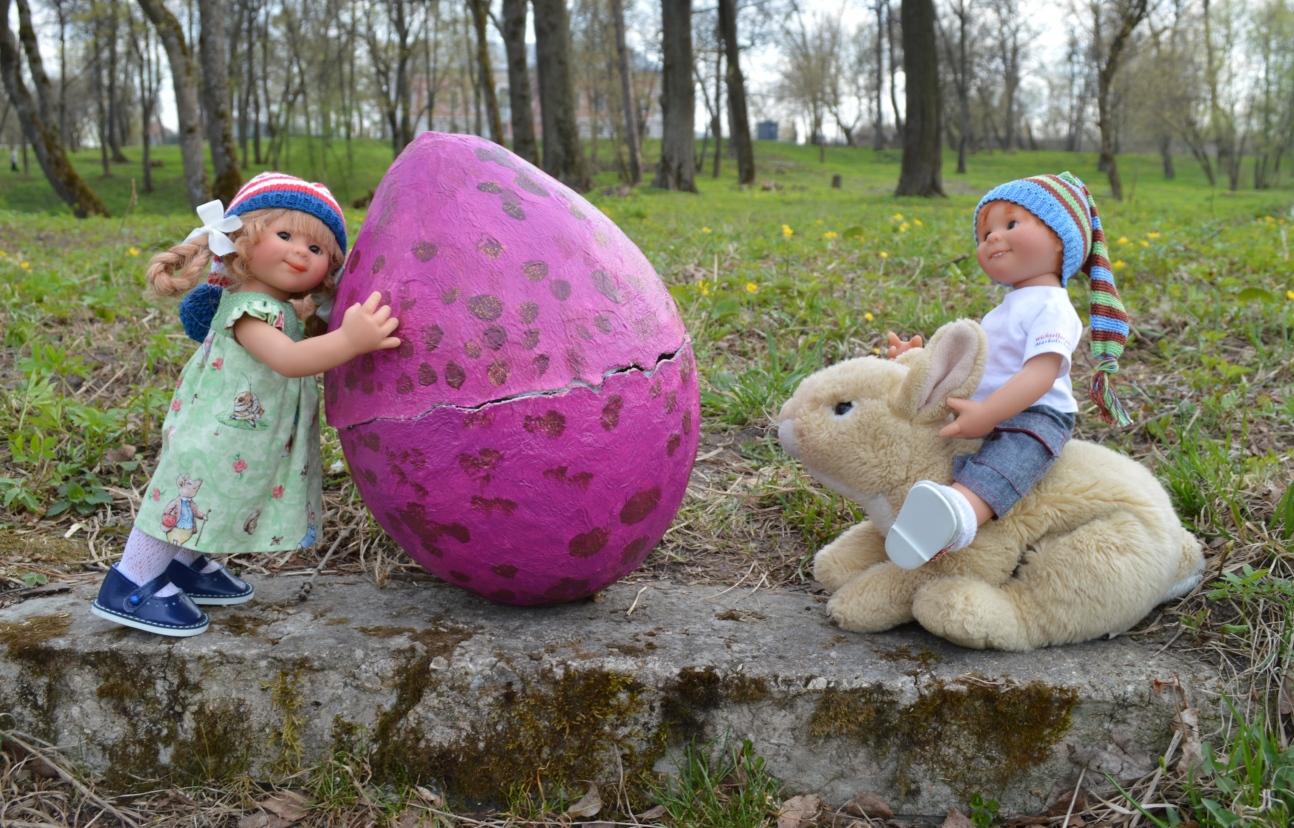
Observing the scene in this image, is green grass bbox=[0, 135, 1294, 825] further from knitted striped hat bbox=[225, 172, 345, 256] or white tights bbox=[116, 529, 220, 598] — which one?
knitted striped hat bbox=[225, 172, 345, 256]

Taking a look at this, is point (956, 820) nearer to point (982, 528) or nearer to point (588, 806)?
point (982, 528)

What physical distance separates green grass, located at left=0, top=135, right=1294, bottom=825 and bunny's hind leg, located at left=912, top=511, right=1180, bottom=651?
0.34m

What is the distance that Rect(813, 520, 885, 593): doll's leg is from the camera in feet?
10.1

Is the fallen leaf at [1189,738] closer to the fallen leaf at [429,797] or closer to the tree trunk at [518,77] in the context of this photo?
the fallen leaf at [429,797]

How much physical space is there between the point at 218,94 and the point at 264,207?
13135 millimetres

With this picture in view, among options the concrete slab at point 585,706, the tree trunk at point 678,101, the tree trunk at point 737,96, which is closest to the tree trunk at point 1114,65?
the tree trunk at point 678,101

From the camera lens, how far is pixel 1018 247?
2.78m

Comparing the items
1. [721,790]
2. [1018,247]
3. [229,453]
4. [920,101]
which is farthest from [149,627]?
[920,101]

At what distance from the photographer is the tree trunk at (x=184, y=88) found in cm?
1391

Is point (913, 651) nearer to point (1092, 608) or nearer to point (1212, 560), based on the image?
point (1092, 608)

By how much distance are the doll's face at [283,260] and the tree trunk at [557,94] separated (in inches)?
514

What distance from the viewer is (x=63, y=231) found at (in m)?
10.8

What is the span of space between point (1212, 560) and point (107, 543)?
376 centimetres

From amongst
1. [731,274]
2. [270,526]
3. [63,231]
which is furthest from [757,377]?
[63,231]
